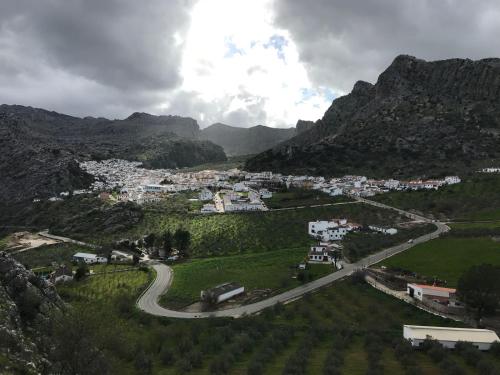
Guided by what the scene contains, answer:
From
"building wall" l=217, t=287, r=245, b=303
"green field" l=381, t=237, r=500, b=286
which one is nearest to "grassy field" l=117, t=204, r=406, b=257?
"green field" l=381, t=237, r=500, b=286

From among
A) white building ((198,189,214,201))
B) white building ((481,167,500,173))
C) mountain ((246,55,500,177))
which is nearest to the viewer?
white building ((198,189,214,201))

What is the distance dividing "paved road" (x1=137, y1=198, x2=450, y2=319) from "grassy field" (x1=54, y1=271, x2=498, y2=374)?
220 cm

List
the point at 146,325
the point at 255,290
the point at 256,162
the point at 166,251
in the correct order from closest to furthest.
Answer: the point at 146,325, the point at 255,290, the point at 166,251, the point at 256,162

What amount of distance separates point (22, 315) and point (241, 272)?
3146cm

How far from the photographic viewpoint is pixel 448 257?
56688 mm

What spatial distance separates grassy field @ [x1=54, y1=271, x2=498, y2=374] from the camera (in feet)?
96.1

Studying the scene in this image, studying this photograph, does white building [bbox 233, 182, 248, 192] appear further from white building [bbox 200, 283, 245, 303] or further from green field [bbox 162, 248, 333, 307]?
white building [bbox 200, 283, 245, 303]

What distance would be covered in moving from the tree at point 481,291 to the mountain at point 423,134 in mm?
97794

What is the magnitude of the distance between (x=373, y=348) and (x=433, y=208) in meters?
64.5

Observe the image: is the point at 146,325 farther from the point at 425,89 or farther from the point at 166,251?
the point at 425,89

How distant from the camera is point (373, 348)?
32562 mm

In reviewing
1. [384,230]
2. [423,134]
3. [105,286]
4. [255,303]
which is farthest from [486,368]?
[423,134]

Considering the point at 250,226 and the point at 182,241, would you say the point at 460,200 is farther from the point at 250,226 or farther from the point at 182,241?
the point at 182,241

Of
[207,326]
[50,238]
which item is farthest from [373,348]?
[50,238]
